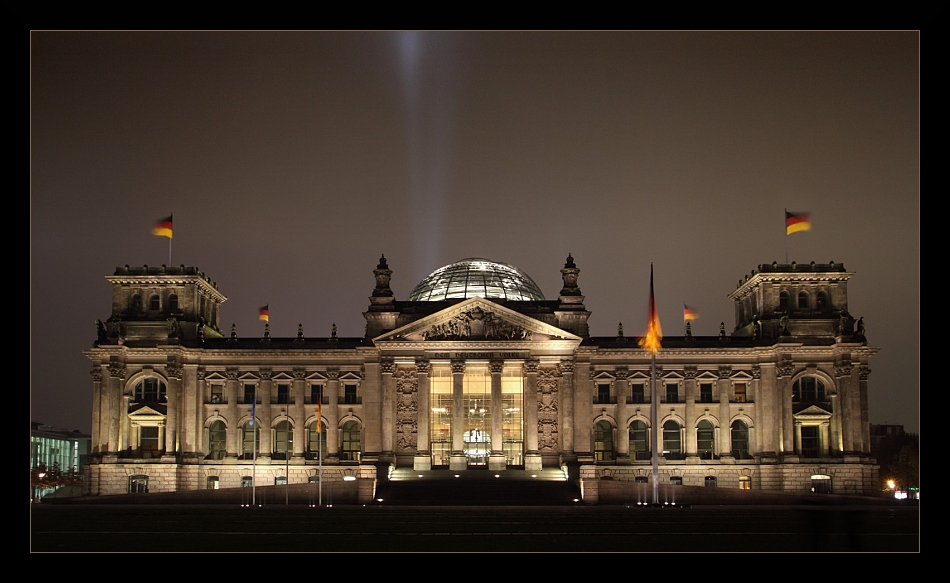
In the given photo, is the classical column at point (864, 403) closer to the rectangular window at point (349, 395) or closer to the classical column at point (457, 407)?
the classical column at point (457, 407)

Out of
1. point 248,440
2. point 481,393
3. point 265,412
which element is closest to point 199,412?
point 248,440

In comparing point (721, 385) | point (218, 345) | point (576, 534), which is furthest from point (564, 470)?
point (576, 534)

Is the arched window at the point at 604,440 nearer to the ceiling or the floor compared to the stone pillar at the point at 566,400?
nearer to the floor

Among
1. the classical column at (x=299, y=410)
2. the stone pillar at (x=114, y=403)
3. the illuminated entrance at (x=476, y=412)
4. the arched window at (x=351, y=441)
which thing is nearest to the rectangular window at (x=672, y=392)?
the illuminated entrance at (x=476, y=412)

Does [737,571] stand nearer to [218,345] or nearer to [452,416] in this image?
[452,416]

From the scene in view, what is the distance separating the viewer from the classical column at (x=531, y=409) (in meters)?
90.8

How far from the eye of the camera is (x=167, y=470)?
305ft

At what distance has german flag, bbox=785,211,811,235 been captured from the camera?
8926 centimetres

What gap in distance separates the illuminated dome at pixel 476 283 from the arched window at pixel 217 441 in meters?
23.0

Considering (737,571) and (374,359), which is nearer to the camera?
(737,571)

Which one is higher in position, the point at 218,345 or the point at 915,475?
the point at 218,345

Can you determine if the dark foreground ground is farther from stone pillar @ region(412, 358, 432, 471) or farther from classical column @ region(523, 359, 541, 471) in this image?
stone pillar @ region(412, 358, 432, 471)

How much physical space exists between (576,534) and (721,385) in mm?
50831

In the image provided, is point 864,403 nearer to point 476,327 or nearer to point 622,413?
point 622,413
